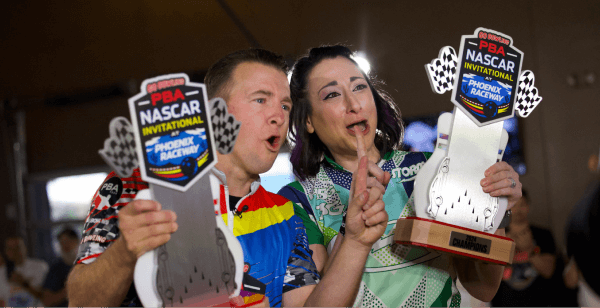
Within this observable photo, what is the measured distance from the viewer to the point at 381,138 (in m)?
1.75

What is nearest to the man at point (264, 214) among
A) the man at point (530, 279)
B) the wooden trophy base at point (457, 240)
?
the wooden trophy base at point (457, 240)

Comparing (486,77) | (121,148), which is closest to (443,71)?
(486,77)

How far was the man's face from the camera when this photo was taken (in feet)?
4.12

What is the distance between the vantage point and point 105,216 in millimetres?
1113

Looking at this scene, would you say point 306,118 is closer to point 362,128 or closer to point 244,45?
point 362,128

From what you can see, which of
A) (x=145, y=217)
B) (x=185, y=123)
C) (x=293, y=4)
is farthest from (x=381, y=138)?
(x=293, y=4)

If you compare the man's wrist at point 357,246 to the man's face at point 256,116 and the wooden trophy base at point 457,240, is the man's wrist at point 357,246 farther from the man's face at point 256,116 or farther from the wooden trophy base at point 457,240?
the man's face at point 256,116

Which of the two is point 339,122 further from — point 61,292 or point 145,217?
point 61,292

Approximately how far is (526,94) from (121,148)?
118 cm

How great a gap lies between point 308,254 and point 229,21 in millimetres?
1471

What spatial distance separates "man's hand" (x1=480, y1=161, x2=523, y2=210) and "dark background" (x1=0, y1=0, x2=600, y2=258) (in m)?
1.29

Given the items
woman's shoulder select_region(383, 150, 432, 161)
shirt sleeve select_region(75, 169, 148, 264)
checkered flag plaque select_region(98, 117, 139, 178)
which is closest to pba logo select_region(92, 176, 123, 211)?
shirt sleeve select_region(75, 169, 148, 264)

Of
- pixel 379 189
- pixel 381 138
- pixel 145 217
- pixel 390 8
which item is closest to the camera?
pixel 145 217

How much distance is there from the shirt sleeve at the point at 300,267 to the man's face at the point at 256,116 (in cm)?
22
